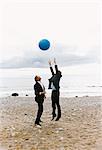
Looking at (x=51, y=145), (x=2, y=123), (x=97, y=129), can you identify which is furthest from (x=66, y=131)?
(x=2, y=123)

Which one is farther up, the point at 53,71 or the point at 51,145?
the point at 53,71

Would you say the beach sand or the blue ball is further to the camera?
the blue ball

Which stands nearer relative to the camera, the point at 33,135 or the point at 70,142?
the point at 70,142

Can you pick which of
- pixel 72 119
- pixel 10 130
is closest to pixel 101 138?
pixel 10 130

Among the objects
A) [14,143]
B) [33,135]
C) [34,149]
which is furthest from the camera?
[33,135]

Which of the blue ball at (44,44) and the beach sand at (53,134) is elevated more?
the blue ball at (44,44)

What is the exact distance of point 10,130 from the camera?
12875 millimetres

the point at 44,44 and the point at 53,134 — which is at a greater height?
the point at 44,44

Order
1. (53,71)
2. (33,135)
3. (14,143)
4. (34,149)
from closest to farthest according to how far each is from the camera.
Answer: (34,149), (14,143), (33,135), (53,71)

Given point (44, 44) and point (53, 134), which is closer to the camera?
point (53, 134)

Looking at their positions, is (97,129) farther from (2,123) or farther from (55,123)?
(2,123)

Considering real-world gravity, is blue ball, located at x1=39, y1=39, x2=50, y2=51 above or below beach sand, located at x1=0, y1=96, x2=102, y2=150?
above

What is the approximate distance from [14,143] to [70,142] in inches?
56.1

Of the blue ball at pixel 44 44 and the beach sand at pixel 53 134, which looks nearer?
the beach sand at pixel 53 134
